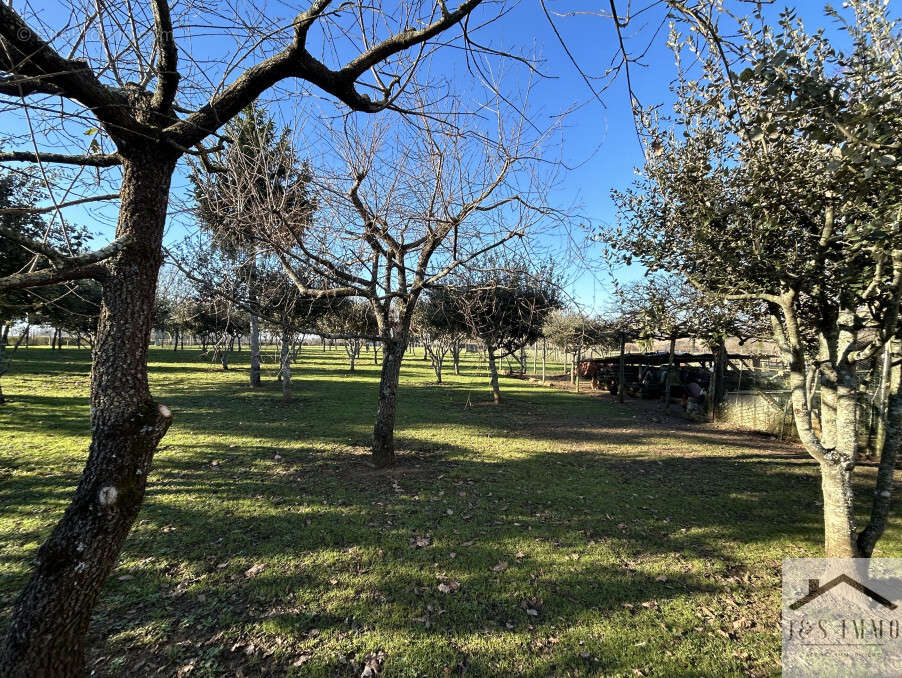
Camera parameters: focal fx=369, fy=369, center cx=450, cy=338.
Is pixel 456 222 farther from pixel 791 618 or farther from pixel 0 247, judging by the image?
pixel 0 247

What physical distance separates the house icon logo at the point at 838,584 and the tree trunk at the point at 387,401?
5.65m

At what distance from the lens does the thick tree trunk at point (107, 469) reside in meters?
2.15

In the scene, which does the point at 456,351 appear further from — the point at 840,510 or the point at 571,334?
the point at 840,510

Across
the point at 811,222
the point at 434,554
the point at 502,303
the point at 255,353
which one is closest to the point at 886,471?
the point at 811,222

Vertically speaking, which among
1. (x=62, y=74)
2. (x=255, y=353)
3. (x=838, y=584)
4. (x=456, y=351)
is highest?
(x=62, y=74)

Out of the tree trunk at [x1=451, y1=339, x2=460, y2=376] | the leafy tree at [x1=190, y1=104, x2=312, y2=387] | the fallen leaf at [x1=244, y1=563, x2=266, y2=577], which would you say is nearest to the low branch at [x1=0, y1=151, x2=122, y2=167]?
the leafy tree at [x1=190, y1=104, x2=312, y2=387]

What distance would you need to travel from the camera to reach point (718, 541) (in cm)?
475

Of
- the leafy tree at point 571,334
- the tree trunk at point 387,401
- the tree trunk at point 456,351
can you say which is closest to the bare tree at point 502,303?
the tree trunk at point 387,401

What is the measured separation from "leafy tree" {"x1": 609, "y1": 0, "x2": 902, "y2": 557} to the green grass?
1.78 m

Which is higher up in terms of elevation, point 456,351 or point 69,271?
point 69,271

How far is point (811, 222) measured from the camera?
3.55m

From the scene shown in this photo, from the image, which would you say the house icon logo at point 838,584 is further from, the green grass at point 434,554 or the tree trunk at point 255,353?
the tree trunk at point 255,353

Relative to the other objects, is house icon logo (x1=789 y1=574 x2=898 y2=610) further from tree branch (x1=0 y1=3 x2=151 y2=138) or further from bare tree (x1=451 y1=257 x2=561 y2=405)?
tree branch (x1=0 y1=3 x2=151 y2=138)

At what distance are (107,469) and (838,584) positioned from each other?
245 inches
